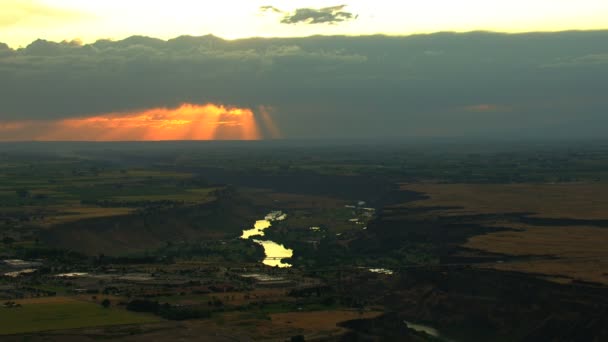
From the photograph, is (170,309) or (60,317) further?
(170,309)

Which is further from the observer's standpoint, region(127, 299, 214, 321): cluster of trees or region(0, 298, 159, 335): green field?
region(127, 299, 214, 321): cluster of trees

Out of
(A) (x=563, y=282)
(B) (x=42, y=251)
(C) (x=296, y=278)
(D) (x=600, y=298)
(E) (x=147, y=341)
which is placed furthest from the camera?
(B) (x=42, y=251)

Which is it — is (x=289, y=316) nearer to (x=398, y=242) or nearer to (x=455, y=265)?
(x=455, y=265)

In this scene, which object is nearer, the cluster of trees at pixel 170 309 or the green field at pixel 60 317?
the green field at pixel 60 317

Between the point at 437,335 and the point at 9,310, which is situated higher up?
the point at 9,310

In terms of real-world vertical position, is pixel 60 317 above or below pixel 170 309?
above

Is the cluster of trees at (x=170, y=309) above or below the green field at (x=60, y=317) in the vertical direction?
below

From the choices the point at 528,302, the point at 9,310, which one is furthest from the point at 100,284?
the point at 528,302

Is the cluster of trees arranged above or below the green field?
below
